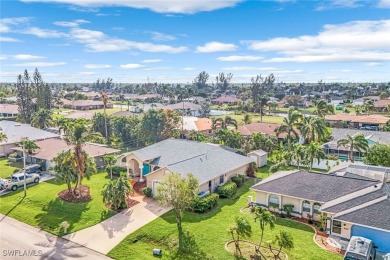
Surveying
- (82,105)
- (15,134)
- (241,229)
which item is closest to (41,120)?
(15,134)

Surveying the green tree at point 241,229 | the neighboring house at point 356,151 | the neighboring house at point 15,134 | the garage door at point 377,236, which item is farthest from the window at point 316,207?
the neighboring house at point 15,134

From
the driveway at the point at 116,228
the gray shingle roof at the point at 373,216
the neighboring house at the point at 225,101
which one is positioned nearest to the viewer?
the gray shingle roof at the point at 373,216

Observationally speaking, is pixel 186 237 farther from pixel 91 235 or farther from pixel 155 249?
pixel 91 235

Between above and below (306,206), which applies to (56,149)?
above

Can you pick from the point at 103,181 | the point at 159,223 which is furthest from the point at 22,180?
the point at 159,223

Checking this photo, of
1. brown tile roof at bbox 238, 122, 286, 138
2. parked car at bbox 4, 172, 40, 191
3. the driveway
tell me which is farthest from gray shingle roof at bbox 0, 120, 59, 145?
brown tile roof at bbox 238, 122, 286, 138

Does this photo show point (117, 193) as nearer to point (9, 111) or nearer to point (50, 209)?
point (50, 209)

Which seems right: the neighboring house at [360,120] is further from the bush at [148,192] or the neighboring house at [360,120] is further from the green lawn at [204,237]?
the bush at [148,192]
